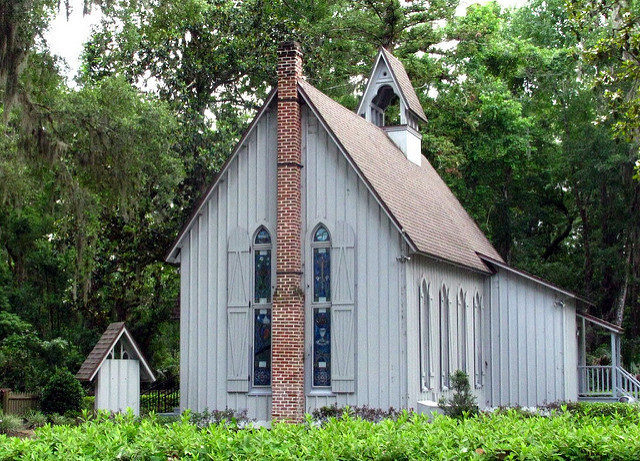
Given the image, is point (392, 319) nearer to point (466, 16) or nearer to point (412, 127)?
point (412, 127)

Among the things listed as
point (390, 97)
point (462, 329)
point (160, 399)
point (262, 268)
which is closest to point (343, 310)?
point (262, 268)

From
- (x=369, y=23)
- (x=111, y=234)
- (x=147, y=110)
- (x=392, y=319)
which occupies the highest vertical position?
(x=369, y=23)

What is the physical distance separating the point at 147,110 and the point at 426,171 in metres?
9.94

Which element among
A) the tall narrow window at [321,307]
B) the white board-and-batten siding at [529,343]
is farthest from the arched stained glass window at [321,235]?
the white board-and-batten siding at [529,343]

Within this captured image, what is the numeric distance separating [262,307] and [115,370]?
3.65 meters

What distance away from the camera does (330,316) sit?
22.5 metres

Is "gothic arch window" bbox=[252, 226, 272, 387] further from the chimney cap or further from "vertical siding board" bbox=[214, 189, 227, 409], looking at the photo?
the chimney cap

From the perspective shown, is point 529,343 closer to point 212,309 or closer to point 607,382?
point 607,382

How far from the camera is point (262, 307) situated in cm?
2306

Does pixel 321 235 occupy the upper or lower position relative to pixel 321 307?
upper

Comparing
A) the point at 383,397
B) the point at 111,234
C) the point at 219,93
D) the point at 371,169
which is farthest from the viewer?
the point at 219,93

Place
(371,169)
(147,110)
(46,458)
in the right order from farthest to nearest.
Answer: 1. (147,110)
2. (371,169)
3. (46,458)

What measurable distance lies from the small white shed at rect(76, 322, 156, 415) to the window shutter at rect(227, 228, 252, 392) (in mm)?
1976

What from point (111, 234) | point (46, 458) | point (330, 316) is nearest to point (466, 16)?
point (111, 234)
